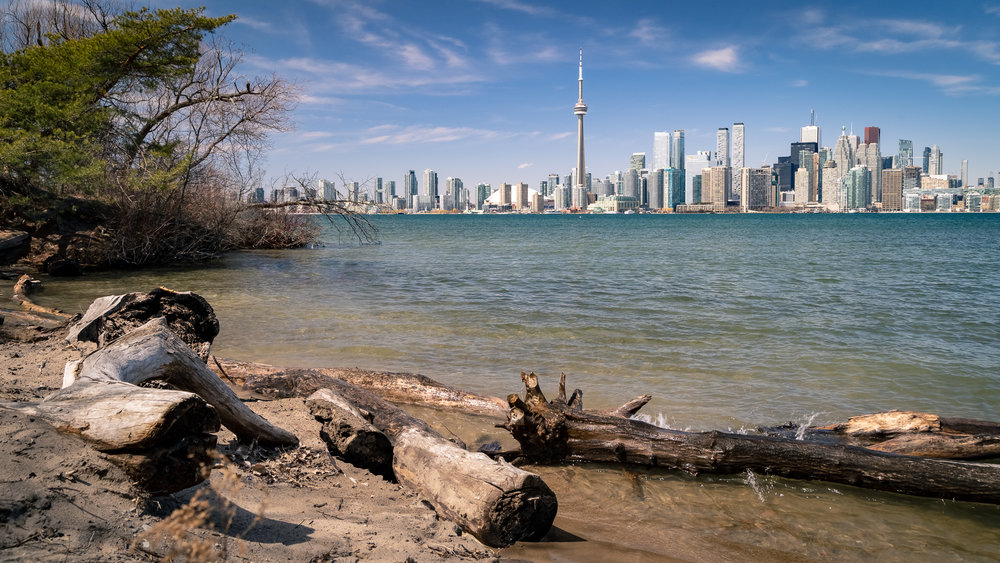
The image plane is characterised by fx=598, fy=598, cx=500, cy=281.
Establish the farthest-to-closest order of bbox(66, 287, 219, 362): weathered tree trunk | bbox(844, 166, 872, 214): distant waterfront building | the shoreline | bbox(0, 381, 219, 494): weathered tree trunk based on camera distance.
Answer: bbox(844, 166, 872, 214): distant waterfront building < bbox(66, 287, 219, 362): weathered tree trunk < bbox(0, 381, 219, 494): weathered tree trunk < the shoreline

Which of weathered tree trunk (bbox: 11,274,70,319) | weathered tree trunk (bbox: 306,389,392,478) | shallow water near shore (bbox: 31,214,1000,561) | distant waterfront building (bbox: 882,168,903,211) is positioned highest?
distant waterfront building (bbox: 882,168,903,211)

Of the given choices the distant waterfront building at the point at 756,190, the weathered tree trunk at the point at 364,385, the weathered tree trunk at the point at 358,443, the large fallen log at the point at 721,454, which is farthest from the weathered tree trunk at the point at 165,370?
the distant waterfront building at the point at 756,190

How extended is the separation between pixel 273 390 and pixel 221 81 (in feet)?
63.4

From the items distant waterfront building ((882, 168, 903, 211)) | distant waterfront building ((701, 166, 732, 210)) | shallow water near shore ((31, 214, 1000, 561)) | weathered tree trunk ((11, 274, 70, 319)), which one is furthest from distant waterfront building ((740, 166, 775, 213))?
weathered tree trunk ((11, 274, 70, 319))

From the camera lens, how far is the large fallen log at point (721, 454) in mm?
4289

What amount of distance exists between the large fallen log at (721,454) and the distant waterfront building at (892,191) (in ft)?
641

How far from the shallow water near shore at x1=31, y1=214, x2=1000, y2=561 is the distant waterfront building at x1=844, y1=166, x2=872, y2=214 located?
17239 cm

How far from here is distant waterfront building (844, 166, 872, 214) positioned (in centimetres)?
17059

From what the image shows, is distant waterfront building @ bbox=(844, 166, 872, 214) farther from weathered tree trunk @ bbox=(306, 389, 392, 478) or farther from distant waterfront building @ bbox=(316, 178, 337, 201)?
weathered tree trunk @ bbox=(306, 389, 392, 478)

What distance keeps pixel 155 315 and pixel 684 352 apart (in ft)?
22.8

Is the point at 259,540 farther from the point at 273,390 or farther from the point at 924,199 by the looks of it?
the point at 924,199

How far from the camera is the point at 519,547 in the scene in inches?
137

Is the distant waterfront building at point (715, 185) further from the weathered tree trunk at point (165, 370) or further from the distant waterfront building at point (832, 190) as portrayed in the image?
the weathered tree trunk at point (165, 370)

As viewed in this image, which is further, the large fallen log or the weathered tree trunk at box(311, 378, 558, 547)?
the large fallen log
